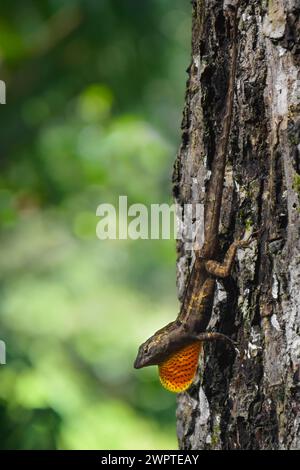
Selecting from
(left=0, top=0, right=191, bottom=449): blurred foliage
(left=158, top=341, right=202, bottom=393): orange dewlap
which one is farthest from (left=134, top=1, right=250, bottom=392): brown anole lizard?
(left=0, top=0, right=191, bottom=449): blurred foliage

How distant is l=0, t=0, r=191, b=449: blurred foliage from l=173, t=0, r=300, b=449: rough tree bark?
3.02 meters

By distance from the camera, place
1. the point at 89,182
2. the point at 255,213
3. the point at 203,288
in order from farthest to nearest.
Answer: the point at 89,182 → the point at 203,288 → the point at 255,213

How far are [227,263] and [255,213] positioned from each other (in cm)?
17

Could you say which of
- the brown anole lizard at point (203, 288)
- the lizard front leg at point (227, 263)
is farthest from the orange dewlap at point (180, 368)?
the lizard front leg at point (227, 263)

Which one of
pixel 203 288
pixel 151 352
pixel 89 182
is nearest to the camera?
pixel 203 288

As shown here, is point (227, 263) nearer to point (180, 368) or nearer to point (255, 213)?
point (255, 213)

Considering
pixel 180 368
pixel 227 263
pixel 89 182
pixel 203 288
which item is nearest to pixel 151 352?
pixel 180 368

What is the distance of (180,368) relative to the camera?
204 cm

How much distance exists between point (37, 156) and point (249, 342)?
4.34 meters

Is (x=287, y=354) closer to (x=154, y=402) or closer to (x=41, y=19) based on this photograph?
(x=154, y=402)

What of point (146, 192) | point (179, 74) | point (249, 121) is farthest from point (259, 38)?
point (179, 74)
